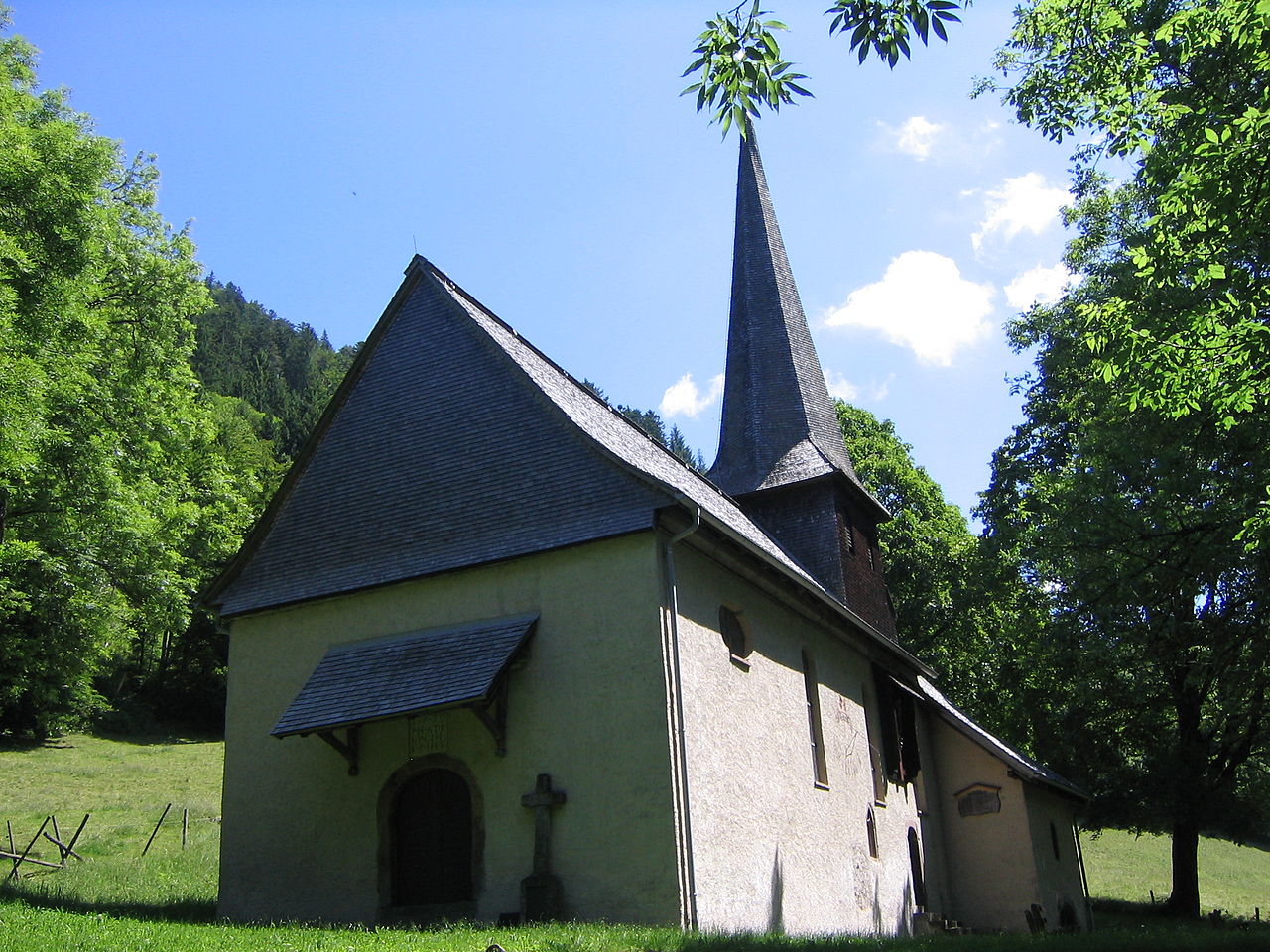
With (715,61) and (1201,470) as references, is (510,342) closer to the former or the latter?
(715,61)

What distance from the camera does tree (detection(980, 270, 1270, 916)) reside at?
51.2ft

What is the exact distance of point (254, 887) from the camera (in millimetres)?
14633

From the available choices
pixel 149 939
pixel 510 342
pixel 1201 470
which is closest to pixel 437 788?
pixel 149 939

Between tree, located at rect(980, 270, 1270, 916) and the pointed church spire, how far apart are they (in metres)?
4.92

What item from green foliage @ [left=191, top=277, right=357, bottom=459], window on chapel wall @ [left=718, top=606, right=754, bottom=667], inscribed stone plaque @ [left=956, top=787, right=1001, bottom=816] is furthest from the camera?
green foliage @ [left=191, top=277, right=357, bottom=459]

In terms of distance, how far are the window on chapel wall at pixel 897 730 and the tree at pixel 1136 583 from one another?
3150 mm

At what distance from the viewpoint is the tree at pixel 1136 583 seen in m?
15.6

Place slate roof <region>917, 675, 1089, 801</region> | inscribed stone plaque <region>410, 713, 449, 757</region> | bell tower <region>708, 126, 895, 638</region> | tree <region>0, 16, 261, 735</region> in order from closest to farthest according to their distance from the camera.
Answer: inscribed stone plaque <region>410, 713, 449, 757</region>, tree <region>0, 16, 261, 735</region>, bell tower <region>708, 126, 895, 638</region>, slate roof <region>917, 675, 1089, 801</region>

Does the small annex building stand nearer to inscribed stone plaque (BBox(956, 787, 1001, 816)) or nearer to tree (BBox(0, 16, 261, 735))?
tree (BBox(0, 16, 261, 735))

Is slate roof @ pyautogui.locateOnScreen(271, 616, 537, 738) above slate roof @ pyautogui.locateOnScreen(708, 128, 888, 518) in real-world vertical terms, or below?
below

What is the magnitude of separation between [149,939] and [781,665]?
9.41 metres

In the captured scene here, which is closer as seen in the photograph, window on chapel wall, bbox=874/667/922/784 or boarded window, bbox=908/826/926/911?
window on chapel wall, bbox=874/667/922/784

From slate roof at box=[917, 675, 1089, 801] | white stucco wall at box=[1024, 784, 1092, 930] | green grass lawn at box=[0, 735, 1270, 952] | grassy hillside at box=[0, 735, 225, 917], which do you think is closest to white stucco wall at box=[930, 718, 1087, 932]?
white stucco wall at box=[1024, 784, 1092, 930]

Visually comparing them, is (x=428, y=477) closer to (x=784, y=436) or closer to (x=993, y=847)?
(x=784, y=436)
